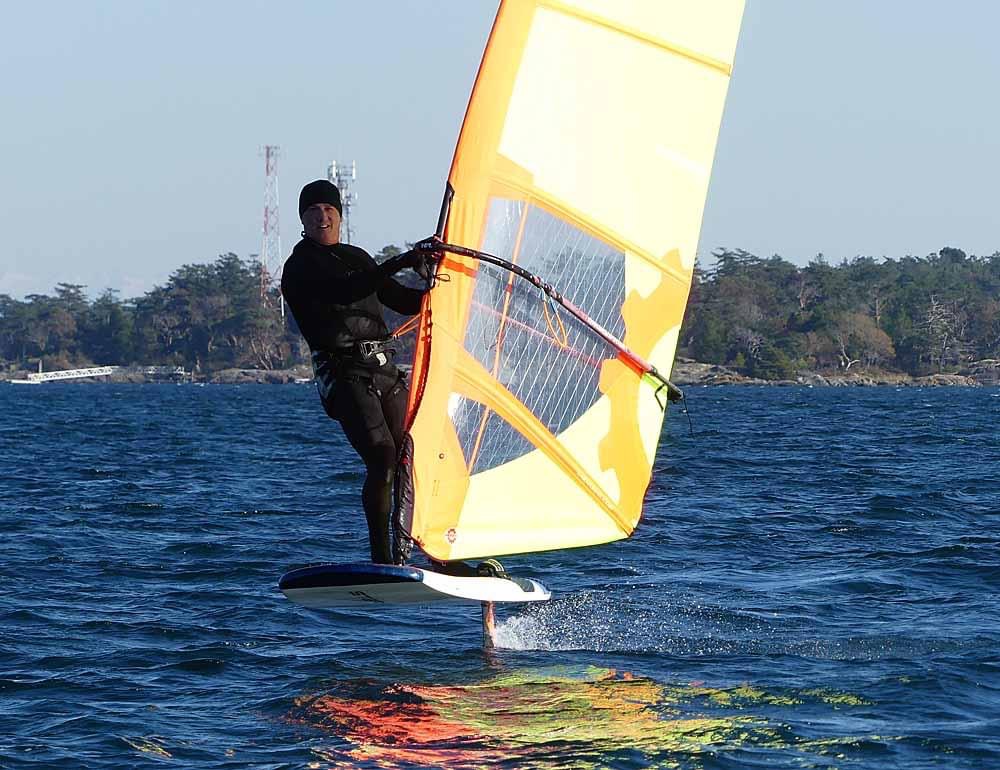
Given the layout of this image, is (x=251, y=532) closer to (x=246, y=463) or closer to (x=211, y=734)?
(x=211, y=734)

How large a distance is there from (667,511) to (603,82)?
9024mm

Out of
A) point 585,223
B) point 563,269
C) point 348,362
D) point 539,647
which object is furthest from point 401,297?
point 539,647

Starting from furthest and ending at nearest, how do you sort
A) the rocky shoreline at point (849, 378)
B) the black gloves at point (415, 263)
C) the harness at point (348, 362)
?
the rocky shoreline at point (849, 378)
the harness at point (348, 362)
the black gloves at point (415, 263)

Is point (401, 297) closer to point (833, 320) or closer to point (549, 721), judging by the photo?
point (549, 721)

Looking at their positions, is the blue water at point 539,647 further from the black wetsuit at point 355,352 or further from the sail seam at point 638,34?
the sail seam at point 638,34

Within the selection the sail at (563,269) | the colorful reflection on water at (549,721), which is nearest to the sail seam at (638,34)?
the sail at (563,269)

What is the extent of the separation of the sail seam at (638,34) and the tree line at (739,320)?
3783 inches

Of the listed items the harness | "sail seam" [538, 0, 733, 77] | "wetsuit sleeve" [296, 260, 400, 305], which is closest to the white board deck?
the harness

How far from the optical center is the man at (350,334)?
23.9 ft

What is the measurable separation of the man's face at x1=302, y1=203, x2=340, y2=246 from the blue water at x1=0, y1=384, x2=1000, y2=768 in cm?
217

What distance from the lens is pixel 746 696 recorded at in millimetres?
7457

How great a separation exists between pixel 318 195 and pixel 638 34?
1646mm

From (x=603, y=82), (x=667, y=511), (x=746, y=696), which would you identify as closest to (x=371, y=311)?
(x=603, y=82)

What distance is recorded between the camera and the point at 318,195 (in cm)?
731
